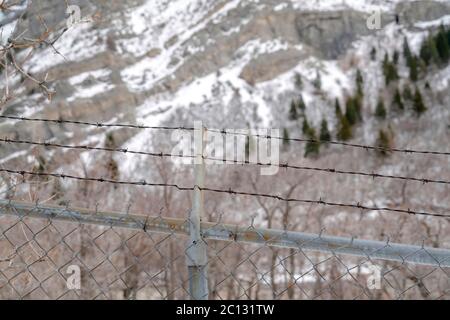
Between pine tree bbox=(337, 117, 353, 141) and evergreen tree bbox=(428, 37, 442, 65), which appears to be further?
evergreen tree bbox=(428, 37, 442, 65)

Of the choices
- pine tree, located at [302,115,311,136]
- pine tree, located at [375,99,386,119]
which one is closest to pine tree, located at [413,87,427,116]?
pine tree, located at [375,99,386,119]

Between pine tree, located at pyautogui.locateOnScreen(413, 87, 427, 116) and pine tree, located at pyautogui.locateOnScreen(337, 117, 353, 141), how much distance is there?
7714mm

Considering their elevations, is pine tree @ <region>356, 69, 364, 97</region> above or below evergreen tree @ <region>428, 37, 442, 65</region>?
below

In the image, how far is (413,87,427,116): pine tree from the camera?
203 ft

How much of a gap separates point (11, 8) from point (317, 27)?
275 ft

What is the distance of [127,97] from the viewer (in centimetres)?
7800

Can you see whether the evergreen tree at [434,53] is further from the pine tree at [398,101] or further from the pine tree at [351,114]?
the pine tree at [351,114]

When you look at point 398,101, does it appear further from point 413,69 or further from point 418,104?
point 413,69

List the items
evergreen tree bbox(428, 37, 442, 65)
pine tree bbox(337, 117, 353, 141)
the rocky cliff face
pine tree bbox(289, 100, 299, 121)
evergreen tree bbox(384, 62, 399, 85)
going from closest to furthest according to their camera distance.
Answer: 1. pine tree bbox(337, 117, 353, 141)
2. pine tree bbox(289, 100, 299, 121)
3. evergreen tree bbox(428, 37, 442, 65)
4. evergreen tree bbox(384, 62, 399, 85)
5. the rocky cliff face

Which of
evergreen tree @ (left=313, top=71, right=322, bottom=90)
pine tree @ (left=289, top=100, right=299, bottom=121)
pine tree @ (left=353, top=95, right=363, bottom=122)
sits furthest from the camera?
evergreen tree @ (left=313, top=71, right=322, bottom=90)

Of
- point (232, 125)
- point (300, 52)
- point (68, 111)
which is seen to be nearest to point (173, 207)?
point (232, 125)

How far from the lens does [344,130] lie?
61.9 meters

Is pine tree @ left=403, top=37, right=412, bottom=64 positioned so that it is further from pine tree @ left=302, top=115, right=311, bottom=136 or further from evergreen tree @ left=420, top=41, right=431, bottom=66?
pine tree @ left=302, top=115, right=311, bottom=136

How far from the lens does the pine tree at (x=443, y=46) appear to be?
71.7 meters
